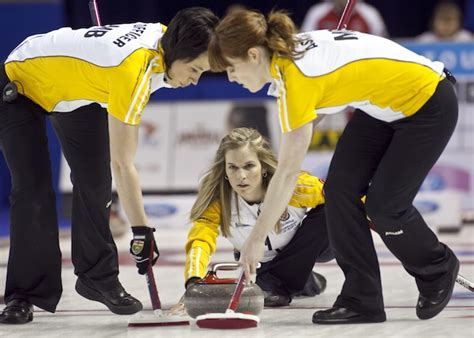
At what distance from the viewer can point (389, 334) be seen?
3572 millimetres

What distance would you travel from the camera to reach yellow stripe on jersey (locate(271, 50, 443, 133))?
11.0ft

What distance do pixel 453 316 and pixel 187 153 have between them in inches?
162

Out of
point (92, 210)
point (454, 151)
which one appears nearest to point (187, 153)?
point (454, 151)

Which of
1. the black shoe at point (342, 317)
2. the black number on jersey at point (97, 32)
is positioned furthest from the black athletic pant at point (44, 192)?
the black shoe at point (342, 317)

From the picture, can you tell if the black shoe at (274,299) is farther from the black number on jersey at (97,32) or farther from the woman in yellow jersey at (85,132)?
the black number on jersey at (97,32)

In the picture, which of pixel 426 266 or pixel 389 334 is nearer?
pixel 389 334

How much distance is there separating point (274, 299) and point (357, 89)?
113 cm

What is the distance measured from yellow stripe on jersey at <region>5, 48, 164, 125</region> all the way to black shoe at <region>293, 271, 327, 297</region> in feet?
4.01

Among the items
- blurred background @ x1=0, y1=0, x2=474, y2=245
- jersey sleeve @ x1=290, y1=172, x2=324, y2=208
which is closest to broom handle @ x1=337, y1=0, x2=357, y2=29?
jersey sleeve @ x1=290, y1=172, x2=324, y2=208

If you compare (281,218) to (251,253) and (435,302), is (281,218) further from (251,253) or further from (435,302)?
(251,253)

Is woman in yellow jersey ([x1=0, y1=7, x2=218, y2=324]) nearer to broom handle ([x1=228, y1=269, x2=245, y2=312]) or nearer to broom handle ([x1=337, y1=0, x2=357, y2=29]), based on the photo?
broom handle ([x1=228, y1=269, x2=245, y2=312])

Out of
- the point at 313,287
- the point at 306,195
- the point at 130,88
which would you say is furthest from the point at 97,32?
the point at 313,287

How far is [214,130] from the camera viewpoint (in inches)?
308

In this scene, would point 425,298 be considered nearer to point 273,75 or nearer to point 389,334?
point 389,334
